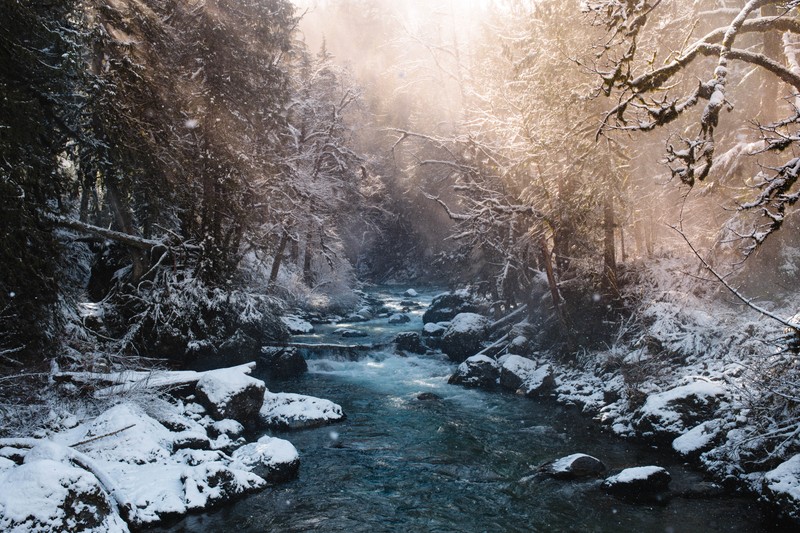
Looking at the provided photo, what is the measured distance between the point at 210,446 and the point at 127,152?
21.8 feet

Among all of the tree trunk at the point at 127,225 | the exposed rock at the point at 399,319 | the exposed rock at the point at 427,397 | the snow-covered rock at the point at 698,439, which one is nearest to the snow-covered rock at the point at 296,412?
the exposed rock at the point at 427,397

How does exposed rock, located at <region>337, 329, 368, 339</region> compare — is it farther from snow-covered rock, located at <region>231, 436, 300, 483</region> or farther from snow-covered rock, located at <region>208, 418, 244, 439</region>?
snow-covered rock, located at <region>231, 436, 300, 483</region>

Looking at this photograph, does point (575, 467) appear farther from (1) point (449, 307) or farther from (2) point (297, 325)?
(1) point (449, 307)

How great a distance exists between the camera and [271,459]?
890cm

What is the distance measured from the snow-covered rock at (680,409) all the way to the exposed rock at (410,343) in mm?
9888

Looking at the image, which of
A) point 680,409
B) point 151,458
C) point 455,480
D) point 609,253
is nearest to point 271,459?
point 151,458

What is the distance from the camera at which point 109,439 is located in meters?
8.15

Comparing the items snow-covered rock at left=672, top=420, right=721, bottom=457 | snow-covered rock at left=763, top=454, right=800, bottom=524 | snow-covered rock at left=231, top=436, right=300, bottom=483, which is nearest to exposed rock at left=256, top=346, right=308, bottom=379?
snow-covered rock at left=231, top=436, right=300, bottom=483

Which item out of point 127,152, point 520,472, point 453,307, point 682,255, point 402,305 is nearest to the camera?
point 520,472

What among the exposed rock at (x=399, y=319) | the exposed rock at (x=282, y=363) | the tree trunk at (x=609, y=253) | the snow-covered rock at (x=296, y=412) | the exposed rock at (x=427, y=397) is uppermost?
the tree trunk at (x=609, y=253)

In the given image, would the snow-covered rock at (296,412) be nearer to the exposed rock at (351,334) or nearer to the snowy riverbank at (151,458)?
the snowy riverbank at (151,458)

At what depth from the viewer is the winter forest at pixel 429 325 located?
277 inches

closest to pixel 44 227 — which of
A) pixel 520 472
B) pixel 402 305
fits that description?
pixel 520 472

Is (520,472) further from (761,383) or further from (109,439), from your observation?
(109,439)
